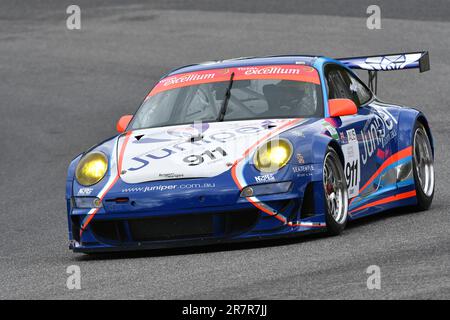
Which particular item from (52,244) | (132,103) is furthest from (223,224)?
(132,103)

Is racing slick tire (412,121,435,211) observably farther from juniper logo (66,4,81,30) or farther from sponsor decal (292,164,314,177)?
juniper logo (66,4,81,30)

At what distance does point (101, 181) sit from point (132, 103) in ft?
32.5

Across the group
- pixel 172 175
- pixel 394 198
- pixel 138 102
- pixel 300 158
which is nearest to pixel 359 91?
pixel 394 198

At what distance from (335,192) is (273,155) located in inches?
29.6

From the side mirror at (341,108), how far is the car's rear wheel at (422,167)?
131 centimetres

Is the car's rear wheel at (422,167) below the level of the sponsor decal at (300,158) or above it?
below

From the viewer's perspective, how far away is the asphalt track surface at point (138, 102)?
7.20 meters

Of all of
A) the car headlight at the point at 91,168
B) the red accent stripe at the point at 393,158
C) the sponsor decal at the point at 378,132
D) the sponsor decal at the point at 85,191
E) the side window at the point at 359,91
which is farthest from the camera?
the side window at the point at 359,91

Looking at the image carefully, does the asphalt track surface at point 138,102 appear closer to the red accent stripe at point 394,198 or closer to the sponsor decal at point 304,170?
the red accent stripe at point 394,198

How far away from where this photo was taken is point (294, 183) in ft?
28.0

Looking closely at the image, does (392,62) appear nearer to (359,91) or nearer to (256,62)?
(359,91)

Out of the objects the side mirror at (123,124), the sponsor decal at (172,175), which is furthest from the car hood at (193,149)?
the side mirror at (123,124)

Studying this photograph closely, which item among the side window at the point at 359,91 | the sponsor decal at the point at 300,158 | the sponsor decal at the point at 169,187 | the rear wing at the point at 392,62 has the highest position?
the rear wing at the point at 392,62
